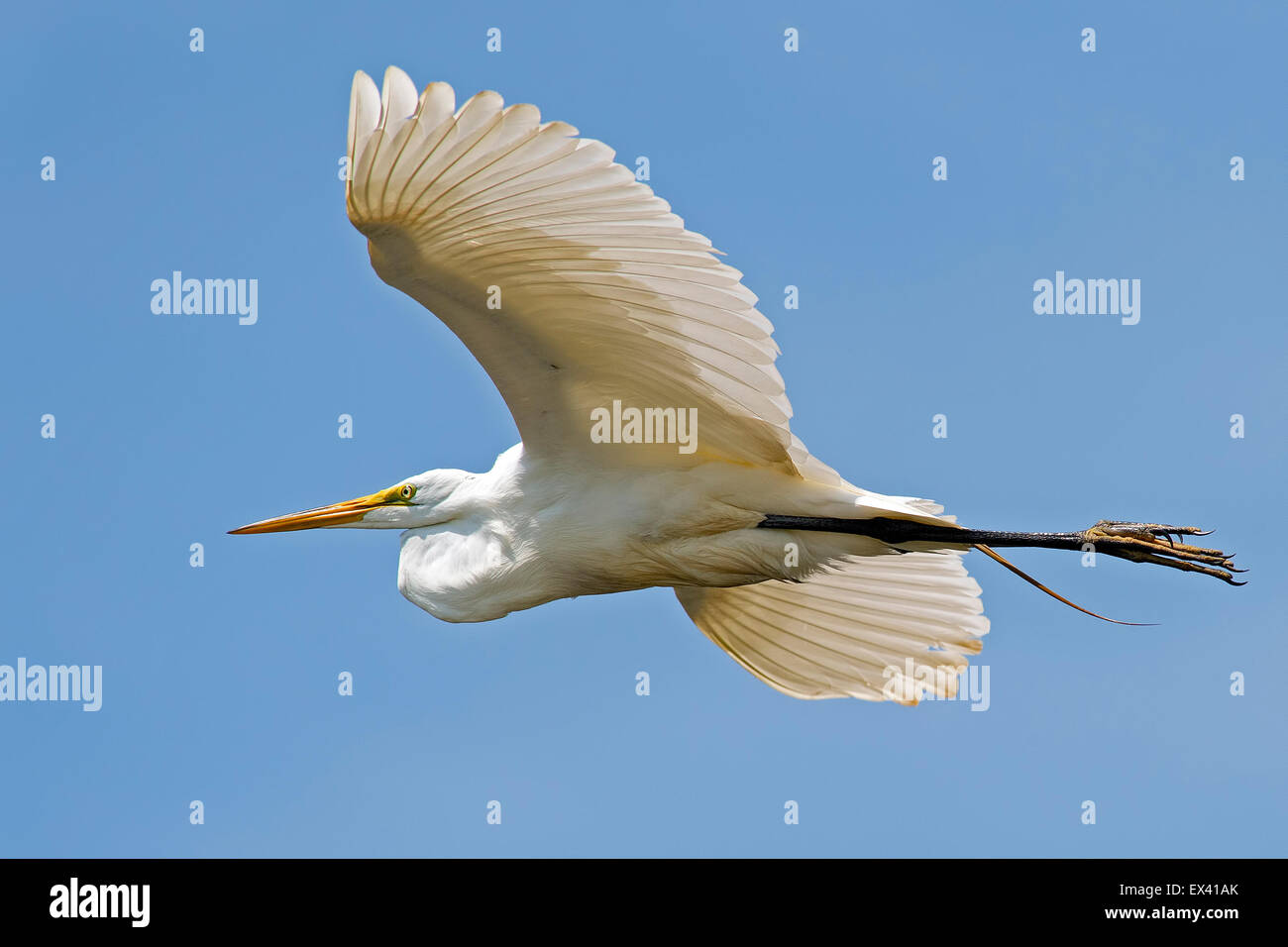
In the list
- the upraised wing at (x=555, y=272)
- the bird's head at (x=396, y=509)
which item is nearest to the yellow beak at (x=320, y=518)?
the bird's head at (x=396, y=509)

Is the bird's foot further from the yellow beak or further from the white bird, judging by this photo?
the yellow beak

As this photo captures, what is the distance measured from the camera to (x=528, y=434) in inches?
264

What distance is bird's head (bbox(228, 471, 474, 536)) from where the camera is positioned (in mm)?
7270

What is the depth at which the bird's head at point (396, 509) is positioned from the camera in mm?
7270

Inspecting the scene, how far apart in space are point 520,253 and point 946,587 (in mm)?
3083

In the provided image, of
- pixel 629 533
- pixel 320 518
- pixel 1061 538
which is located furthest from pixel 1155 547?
pixel 320 518

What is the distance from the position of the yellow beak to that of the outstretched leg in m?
2.18

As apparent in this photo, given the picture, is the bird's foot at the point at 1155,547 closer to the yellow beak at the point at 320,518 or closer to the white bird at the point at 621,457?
the white bird at the point at 621,457

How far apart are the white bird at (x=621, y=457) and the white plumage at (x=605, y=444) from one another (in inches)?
0.4

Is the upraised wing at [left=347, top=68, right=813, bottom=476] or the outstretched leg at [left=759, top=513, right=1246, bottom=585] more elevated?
the upraised wing at [left=347, top=68, right=813, bottom=476]

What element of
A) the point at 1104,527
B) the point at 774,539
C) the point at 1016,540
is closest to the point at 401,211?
the point at 774,539

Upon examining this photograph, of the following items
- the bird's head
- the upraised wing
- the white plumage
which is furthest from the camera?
the bird's head

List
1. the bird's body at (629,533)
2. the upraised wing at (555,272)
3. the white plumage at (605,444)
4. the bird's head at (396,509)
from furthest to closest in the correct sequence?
the bird's head at (396,509)
the bird's body at (629,533)
the white plumage at (605,444)
the upraised wing at (555,272)

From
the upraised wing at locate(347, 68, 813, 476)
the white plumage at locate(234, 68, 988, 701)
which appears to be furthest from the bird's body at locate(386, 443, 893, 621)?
the upraised wing at locate(347, 68, 813, 476)
